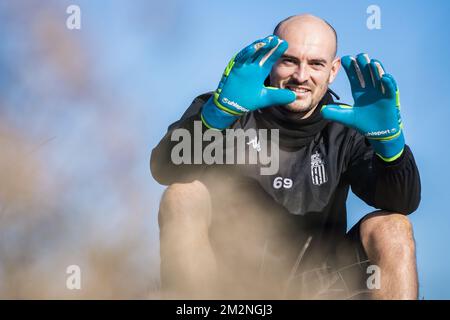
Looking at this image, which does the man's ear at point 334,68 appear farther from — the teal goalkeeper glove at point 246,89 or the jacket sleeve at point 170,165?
the jacket sleeve at point 170,165

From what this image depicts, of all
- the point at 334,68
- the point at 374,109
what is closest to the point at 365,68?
the point at 374,109

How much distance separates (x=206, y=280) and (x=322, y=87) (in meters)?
1.11

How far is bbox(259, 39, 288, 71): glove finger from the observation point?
324cm

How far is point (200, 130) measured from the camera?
3215 mm

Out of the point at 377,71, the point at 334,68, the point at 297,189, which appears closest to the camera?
the point at 377,71

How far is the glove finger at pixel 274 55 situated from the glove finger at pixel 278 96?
0.35ft

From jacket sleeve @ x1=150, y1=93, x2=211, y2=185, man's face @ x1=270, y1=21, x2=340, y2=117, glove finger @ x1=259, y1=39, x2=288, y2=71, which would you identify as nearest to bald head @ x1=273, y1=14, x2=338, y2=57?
man's face @ x1=270, y1=21, x2=340, y2=117

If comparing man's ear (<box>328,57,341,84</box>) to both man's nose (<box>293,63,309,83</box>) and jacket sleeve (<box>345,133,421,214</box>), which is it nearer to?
man's nose (<box>293,63,309,83</box>)

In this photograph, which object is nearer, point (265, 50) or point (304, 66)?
point (265, 50)

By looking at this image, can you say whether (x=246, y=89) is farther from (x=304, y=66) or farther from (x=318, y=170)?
Result: (x=318, y=170)

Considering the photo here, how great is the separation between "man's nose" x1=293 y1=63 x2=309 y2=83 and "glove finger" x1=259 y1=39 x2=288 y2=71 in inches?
8.0

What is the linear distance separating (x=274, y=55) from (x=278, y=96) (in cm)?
17

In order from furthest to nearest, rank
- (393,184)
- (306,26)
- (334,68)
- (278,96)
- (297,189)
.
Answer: (334,68), (306,26), (297,189), (278,96), (393,184)

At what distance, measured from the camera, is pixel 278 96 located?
326 cm
